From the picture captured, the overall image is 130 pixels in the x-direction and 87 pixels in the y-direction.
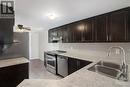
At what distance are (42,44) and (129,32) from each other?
6.00 metres

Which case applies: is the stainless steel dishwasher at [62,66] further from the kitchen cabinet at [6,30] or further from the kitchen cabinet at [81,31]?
the kitchen cabinet at [6,30]

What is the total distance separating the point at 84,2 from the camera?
1887 mm

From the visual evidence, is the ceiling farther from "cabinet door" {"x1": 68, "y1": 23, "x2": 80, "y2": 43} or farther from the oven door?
the oven door

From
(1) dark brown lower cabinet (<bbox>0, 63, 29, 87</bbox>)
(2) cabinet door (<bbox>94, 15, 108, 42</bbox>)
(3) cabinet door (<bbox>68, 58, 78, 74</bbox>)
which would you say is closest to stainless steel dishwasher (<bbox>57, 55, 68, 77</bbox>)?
(3) cabinet door (<bbox>68, 58, 78, 74</bbox>)

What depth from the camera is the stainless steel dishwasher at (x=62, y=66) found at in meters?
3.53

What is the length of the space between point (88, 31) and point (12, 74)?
2291 millimetres

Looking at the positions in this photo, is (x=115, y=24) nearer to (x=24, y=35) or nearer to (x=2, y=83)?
(x=24, y=35)

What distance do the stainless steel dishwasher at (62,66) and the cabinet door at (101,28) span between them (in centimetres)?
139

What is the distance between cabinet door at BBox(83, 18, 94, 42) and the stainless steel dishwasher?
1053 millimetres

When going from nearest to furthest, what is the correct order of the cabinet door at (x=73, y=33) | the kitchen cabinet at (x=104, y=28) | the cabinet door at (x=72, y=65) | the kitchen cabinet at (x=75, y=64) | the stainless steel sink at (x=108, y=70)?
the stainless steel sink at (x=108, y=70), the kitchen cabinet at (x=104, y=28), the kitchen cabinet at (x=75, y=64), the cabinet door at (x=72, y=65), the cabinet door at (x=73, y=33)

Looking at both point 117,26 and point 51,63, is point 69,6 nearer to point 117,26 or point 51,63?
point 117,26

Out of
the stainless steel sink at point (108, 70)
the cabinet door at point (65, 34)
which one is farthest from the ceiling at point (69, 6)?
the cabinet door at point (65, 34)

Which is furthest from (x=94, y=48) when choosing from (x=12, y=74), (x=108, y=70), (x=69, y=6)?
(x=12, y=74)

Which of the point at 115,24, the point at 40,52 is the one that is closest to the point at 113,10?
the point at 115,24
